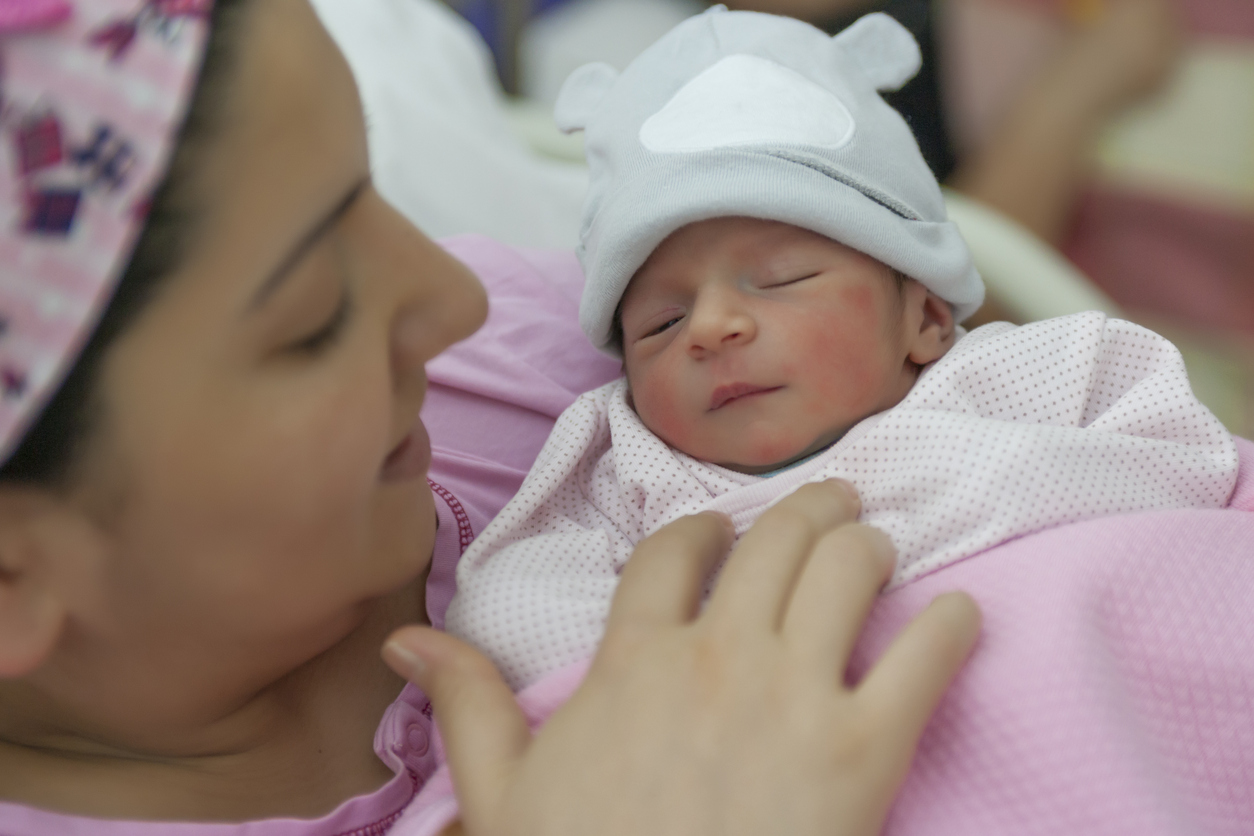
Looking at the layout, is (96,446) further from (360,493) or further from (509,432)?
(509,432)

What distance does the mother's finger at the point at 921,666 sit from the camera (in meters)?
0.63

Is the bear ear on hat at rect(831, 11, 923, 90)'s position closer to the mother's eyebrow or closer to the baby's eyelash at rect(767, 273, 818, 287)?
the baby's eyelash at rect(767, 273, 818, 287)

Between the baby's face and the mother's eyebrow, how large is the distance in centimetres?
39

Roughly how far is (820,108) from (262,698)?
75 centimetres

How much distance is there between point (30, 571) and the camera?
24.7 inches

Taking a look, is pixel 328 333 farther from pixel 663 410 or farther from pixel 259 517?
pixel 663 410

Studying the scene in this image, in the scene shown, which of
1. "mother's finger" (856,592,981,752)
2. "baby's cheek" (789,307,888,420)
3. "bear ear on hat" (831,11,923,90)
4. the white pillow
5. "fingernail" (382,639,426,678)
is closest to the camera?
"mother's finger" (856,592,981,752)

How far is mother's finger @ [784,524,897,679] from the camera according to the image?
66 centimetres

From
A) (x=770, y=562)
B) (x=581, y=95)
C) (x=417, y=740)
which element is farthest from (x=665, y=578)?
(x=581, y=95)

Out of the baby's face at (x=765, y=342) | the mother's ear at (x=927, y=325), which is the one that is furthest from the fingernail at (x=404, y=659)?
the mother's ear at (x=927, y=325)

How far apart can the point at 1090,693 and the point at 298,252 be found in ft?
1.89

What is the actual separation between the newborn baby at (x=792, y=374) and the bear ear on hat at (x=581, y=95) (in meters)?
0.08

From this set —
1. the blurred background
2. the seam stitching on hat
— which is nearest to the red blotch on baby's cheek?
the seam stitching on hat

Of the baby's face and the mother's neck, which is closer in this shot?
the mother's neck
